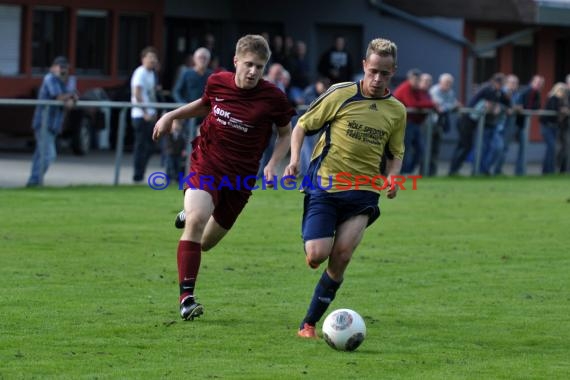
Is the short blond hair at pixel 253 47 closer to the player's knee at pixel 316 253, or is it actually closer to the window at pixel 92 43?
the player's knee at pixel 316 253

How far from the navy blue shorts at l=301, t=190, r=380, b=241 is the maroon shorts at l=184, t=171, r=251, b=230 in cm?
86

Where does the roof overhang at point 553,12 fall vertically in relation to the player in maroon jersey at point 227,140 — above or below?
above

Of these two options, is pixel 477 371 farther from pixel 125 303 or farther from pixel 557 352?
pixel 125 303

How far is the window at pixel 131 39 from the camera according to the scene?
104 feet

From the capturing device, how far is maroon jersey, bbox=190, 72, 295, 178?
10.0 m

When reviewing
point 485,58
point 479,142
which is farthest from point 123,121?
point 485,58

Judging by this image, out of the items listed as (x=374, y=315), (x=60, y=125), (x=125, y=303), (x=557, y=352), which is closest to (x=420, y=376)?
(x=557, y=352)

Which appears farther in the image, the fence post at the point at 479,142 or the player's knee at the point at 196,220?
the fence post at the point at 479,142

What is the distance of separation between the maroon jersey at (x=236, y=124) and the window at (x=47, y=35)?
65.6 feet

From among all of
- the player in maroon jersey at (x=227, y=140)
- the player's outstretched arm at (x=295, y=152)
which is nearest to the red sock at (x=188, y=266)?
the player in maroon jersey at (x=227, y=140)

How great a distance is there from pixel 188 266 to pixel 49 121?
1023cm

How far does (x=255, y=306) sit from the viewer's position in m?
10.6

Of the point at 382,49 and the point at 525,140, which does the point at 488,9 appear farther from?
the point at 382,49

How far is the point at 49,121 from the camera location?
1962 cm
